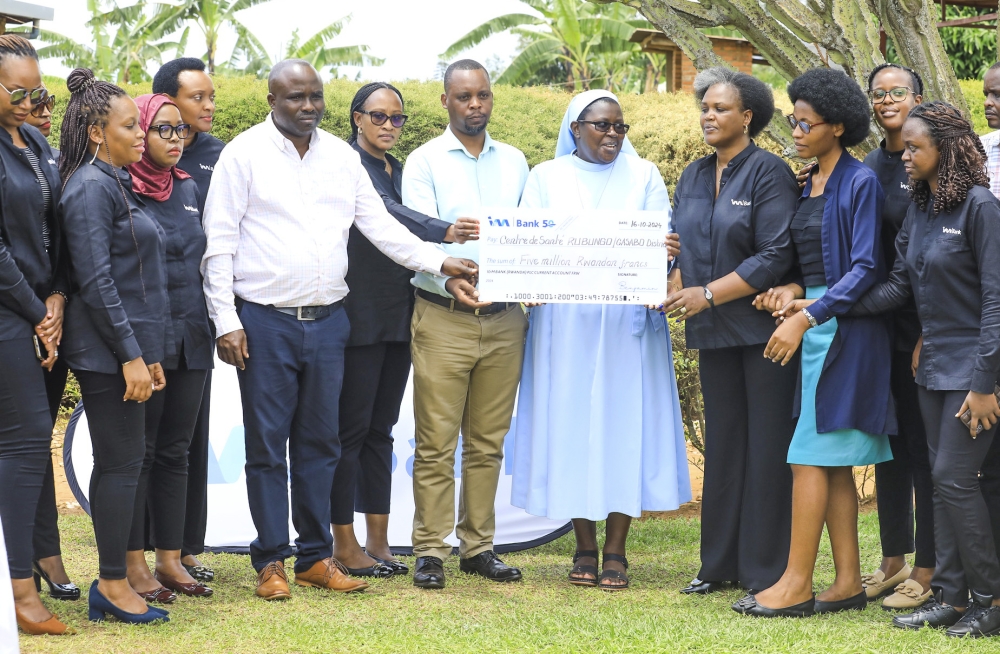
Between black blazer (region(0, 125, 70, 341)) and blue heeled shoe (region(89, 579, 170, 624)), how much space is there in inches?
46.8

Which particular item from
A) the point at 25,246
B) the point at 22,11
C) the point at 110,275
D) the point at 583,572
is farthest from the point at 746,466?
the point at 22,11

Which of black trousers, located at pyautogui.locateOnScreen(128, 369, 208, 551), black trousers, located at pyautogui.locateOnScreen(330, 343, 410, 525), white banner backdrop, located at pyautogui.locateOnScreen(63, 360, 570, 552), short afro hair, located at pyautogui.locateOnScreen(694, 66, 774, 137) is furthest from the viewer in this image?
white banner backdrop, located at pyautogui.locateOnScreen(63, 360, 570, 552)

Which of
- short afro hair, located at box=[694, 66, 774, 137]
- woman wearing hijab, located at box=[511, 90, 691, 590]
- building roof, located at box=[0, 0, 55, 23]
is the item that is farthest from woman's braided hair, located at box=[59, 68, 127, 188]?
building roof, located at box=[0, 0, 55, 23]

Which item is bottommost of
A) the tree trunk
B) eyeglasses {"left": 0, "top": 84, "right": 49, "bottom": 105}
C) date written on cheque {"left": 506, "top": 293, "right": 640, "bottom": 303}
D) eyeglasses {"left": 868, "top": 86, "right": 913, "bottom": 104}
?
date written on cheque {"left": 506, "top": 293, "right": 640, "bottom": 303}

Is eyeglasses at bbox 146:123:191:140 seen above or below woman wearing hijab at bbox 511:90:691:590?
above

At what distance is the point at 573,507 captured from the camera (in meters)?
5.62

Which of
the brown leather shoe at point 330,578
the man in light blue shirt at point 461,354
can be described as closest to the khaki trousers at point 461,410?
the man in light blue shirt at point 461,354

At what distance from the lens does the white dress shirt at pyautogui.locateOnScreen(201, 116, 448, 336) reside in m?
5.09

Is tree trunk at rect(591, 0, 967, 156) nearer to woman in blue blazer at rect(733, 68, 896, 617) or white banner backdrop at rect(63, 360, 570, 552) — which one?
woman in blue blazer at rect(733, 68, 896, 617)

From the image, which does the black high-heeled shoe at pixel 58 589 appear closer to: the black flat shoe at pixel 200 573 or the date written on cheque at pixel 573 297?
the black flat shoe at pixel 200 573

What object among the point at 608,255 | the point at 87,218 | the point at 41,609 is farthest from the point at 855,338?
the point at 41,609

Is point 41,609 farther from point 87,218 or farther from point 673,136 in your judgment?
point 673,136

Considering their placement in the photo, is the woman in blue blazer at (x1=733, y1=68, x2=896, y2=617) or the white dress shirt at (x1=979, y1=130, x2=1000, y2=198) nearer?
the woman in blue blazer at (x1=733, y1=68, x2=896, y2=617)

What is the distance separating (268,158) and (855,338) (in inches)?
113
